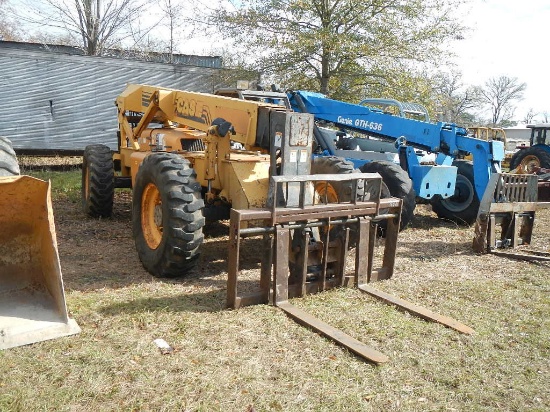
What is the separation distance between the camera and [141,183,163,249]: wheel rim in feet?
17.9

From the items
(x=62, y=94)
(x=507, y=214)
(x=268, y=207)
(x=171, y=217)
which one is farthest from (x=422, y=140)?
(x=62, y=94)

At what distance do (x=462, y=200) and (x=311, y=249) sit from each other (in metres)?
5.14

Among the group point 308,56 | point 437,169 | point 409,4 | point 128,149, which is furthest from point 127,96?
point 409,4

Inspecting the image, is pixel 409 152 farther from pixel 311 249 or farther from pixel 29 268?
pixel 29 268

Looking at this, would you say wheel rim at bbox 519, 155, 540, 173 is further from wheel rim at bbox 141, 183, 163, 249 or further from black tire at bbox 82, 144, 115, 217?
wheel rim at bbox 141, 183, 163, 249

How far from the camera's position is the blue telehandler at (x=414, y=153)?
309 inches

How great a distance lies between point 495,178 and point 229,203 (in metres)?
3.46

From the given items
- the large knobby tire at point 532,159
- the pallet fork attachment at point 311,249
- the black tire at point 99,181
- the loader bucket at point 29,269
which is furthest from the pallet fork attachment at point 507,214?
the large knobby tire at point 532,159

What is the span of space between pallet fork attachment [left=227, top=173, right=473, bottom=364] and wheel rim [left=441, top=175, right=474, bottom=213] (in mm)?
4137

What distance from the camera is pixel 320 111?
29.4ft

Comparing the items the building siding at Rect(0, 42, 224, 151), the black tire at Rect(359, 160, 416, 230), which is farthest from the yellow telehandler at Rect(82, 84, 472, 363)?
the building siding at Rect(0, 42, 224, 151)

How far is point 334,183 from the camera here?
5660mm

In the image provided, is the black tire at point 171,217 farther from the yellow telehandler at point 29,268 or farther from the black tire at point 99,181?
the black tire at point 99,181

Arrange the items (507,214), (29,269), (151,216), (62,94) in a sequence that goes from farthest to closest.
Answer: (62,94) < (507,214) < (151,216) < (29,269)
